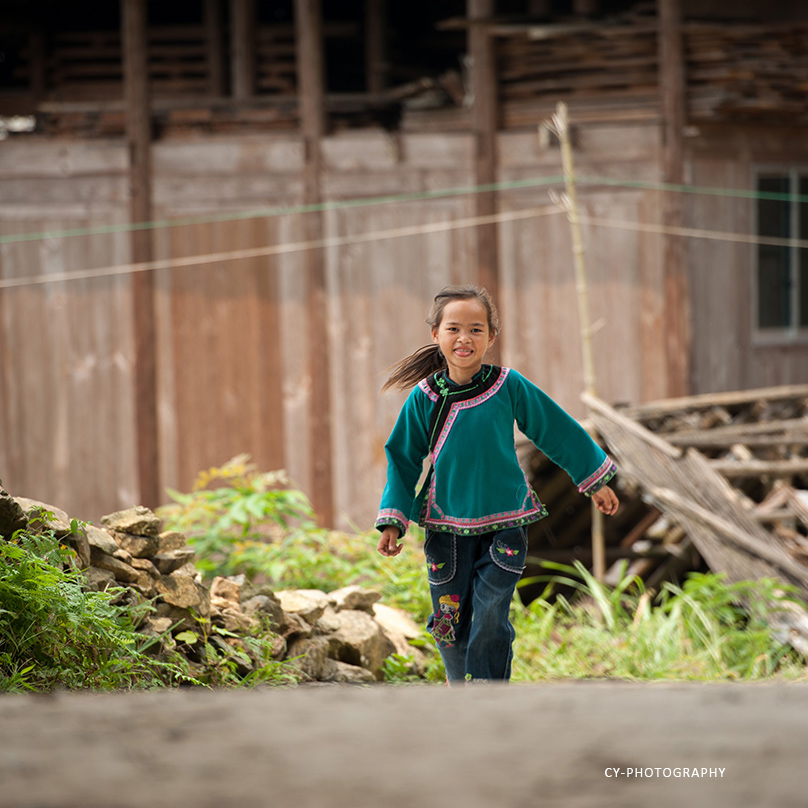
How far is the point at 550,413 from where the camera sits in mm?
3408

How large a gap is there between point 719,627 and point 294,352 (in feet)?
14.5

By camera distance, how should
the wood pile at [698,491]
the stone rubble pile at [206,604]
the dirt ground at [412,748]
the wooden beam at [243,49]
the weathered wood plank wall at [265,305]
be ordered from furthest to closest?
the wooden beam at [243,49] → the weathered wood plank wall at [265,305] → the wood pile at [698,491] → the stone rubble pile at [206,604] → the dirt ground at [412,748]

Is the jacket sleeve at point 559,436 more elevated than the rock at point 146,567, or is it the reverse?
the jacket sleeve at point 559,436

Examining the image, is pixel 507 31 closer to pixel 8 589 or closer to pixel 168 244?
pixel 168 244

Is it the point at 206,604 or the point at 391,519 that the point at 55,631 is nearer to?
the point at 206,604

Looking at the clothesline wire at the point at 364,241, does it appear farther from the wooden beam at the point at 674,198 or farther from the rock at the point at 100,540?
the rock at the point at 100,540

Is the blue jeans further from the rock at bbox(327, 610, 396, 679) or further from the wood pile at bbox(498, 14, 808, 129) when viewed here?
the wood pile at bbox(498, 14, 808, 129)

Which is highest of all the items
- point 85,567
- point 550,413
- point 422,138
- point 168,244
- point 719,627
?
point 422,138

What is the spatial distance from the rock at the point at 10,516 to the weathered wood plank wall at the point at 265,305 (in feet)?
17.2

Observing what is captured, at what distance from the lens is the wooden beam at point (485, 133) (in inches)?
326

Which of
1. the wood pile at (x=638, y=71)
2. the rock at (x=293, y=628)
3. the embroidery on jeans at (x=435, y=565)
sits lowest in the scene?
the rock at (x=293, y=628)

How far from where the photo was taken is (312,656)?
399 centimetres

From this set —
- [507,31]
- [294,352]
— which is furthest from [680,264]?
[294,352]

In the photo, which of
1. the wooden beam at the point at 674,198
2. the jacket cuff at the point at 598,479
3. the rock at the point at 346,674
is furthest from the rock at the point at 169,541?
the wooden beam at the point at 674,198
